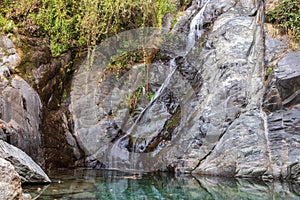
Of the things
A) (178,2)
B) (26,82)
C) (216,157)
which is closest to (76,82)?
(26,82)

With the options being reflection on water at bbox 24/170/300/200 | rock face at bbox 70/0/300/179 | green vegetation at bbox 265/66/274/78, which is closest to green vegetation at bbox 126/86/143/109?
rock face at bbox 70/0/300/179

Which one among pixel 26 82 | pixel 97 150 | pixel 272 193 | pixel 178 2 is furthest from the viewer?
pixel 178 2

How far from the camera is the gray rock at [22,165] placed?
12.2 ft

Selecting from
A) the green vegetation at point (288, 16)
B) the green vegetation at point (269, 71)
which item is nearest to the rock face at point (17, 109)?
the green vegetation at point (269, 71)

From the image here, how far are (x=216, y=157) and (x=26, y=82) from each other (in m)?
3.86

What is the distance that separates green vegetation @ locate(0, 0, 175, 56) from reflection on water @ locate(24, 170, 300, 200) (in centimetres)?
348

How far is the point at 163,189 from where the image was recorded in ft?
12.7

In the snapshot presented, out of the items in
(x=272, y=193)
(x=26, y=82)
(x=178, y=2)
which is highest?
(x=178, y=2)

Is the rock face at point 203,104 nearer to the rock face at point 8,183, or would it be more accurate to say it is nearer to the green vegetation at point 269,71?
the green vegetation at point 269,71

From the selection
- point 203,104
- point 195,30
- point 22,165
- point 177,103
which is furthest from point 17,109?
point 195,30

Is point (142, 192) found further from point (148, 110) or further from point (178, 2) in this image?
point (178, 2)

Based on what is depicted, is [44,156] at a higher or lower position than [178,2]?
lower

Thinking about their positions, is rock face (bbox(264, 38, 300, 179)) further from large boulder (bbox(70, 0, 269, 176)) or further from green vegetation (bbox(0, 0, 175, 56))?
green vegetation (bbox(0, 0, 175, 56))

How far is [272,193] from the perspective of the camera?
3.53 metres
